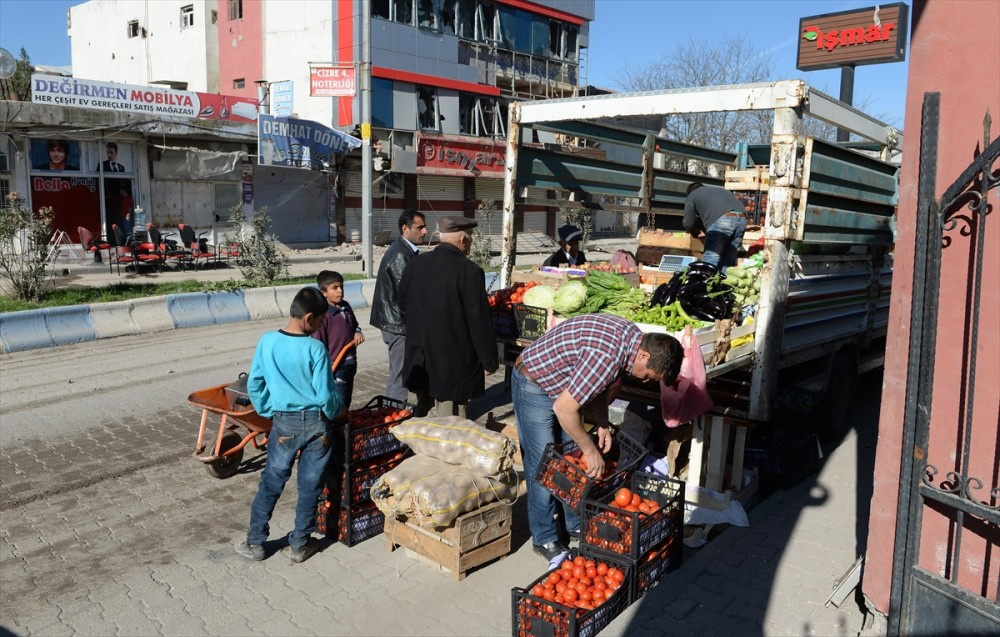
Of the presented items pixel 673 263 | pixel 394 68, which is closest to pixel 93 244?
pixel 394 68

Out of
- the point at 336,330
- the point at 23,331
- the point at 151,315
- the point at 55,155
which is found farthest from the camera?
the point at 55,155

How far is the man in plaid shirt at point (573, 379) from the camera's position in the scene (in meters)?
4.51

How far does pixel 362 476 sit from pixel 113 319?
352 inches

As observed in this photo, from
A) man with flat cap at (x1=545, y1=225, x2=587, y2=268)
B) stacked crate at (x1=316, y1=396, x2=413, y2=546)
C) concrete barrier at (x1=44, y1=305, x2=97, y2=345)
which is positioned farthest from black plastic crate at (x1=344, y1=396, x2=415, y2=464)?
concrete barrier at (x1=44, y1=305, x2=97, y2=345)

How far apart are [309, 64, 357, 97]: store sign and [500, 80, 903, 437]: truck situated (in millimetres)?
11286

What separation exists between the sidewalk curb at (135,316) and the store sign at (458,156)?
58.9ft

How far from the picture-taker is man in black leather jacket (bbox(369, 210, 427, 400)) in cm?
709

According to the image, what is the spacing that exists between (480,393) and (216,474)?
2425 mm

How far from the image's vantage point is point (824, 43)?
2400 cm

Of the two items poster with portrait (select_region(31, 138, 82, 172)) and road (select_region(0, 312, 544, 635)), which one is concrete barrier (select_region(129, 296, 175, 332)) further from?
poster with portrait (select_region(31, 138, 82, 172))

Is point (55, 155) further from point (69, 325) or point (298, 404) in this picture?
point (298, 404)

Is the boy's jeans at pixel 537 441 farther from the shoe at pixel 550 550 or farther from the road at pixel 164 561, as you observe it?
the road at pixel 164 561

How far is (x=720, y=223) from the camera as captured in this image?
769 cm

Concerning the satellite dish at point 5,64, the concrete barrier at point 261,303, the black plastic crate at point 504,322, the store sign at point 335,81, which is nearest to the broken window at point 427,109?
the store sign at point 335,81
